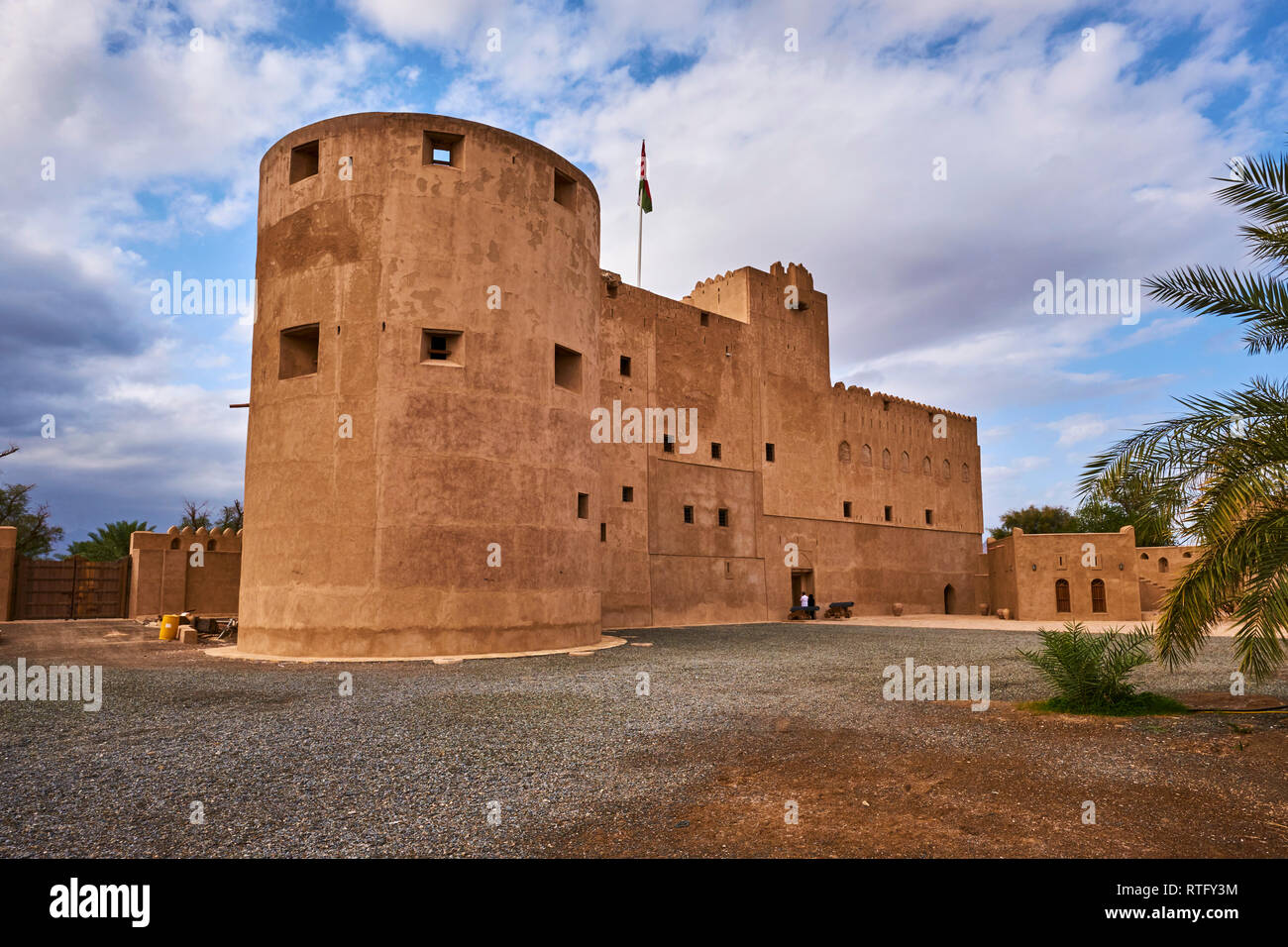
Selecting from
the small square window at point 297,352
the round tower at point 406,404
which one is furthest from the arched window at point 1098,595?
the small square window at point 297,352

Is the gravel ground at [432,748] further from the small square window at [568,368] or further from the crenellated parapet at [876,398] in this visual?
the crenellated parapet at [876,398]

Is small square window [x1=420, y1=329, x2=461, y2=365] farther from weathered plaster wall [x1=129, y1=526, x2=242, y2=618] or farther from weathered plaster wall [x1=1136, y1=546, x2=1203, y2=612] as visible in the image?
weathered plaster wall [x1=1136, y1=546, x2=1203, y2=612]

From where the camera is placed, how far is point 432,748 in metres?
7.54

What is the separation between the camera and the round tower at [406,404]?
15.9 meters

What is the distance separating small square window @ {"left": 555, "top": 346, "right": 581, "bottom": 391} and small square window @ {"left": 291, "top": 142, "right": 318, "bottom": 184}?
6712mm

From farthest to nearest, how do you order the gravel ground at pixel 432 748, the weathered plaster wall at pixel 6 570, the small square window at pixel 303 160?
the weathered plaster wall at pixel 6 570 < the small square window at pixel 303 160 < the gravel ground at pixel 432 748

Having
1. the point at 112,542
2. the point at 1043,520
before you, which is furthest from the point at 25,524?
the point at 1043,520

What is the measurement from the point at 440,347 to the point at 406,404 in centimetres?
185

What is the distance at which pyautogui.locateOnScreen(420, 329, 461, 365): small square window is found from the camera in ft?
54.6

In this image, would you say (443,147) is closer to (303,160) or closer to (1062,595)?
(303,160)

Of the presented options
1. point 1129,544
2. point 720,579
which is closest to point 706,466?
point 720,579

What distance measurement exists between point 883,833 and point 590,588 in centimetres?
1438

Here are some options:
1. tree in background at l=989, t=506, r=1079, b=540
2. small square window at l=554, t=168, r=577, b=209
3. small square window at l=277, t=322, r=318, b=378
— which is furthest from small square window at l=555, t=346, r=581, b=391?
tree in background at l=989, t=506, r=1079, b=540

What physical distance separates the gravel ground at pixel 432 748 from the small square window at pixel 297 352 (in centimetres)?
629
